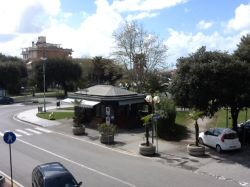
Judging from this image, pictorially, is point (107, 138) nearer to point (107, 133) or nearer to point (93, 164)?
point (107, 133)

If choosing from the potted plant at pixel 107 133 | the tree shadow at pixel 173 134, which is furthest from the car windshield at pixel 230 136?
the potted plant at pixel 107 133

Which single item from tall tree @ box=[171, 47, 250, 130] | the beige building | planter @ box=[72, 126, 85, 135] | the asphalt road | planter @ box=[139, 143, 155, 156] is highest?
the beige building

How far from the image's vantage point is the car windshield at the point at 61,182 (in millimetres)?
15103

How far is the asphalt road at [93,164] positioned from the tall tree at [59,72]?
45.9m

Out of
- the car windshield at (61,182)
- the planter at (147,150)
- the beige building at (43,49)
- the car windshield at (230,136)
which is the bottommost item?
the planter at (147,150)

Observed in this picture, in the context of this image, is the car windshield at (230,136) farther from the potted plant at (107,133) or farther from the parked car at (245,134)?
the potted plant at (107,133)

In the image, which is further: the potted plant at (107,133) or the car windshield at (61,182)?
the potted plant at (107,133)

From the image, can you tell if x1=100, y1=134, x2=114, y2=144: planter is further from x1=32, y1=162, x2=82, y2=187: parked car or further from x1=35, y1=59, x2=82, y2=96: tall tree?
x1=35, y1=59, x2=82, y2=96: tall tree

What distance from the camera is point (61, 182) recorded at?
599 inches

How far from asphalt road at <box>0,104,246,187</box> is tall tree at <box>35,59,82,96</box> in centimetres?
4588

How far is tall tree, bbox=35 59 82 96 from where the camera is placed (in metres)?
78.4

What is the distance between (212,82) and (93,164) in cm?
902

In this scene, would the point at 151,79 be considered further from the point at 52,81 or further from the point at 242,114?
the point at 52,81

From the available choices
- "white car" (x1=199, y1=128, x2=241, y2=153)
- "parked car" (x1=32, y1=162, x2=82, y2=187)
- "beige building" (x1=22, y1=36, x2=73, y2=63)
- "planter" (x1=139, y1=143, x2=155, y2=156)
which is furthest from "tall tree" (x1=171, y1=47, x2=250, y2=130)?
"beige building" (x1=22, y1=36, x2=73, y2=63)
